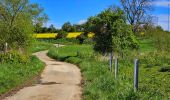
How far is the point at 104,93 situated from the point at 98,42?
83.6ft

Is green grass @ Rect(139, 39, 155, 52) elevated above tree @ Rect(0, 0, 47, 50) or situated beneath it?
situated beneath

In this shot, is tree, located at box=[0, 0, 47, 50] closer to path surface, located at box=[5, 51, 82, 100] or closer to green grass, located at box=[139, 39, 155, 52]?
path surface, located at box=[5, 51, 82, 100]

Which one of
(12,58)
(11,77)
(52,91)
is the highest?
(12,58)

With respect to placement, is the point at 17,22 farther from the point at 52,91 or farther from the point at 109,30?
the point at 52,91

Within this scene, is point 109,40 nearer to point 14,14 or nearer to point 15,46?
point 15,46

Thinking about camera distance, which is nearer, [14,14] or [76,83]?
[76,83]

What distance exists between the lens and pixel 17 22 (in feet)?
150

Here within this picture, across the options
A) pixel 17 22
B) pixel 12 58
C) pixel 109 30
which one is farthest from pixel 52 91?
pixel 17 22

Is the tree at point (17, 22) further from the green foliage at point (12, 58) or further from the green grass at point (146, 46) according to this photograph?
the green grass at point (146, 46)

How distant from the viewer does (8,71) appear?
2656 cm

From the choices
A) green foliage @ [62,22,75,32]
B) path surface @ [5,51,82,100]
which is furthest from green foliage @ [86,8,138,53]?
green foliage @ [62,22,75,32]

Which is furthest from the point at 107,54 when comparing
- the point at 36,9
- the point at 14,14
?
the point at 36,9

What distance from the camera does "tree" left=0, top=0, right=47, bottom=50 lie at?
131ft

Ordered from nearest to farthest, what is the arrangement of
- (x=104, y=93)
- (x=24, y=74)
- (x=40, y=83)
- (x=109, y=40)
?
(x=104, y=93), (x=40, y=83), (x=24, y=74), (x=109, y=40)
